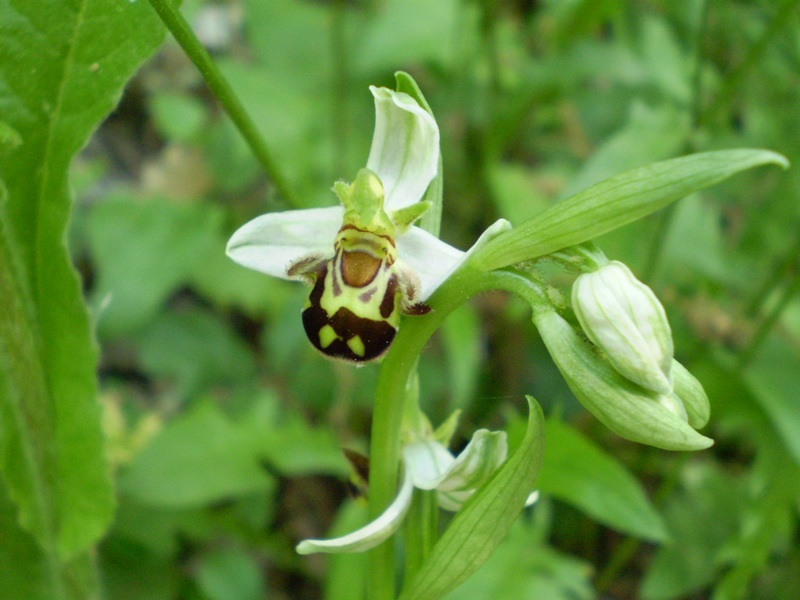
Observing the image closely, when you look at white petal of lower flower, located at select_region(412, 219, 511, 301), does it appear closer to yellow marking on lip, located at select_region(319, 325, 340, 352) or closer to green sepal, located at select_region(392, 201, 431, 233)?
green sepal, located at select_region(392, 201, 431, 233)

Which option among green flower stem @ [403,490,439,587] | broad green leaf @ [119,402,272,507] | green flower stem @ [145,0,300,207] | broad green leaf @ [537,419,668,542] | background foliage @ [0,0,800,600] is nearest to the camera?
green flower stem @ [145,0,300,207]

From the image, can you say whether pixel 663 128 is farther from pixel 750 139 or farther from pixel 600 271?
pixel 600 271

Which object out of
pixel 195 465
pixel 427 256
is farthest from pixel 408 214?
pixel 195 465

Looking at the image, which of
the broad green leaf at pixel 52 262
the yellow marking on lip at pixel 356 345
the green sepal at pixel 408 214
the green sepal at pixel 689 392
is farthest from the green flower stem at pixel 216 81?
the green sepal at pixel 689 392

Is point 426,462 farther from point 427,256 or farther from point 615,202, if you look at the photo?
point 615,202

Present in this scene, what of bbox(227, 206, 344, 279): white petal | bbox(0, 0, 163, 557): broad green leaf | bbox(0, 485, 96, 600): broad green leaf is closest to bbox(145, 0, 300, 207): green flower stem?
bbox(0, 0, 163, 557): broad green leaf

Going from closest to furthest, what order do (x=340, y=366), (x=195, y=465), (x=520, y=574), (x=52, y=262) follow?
(x=52, y=262), (x=520, y=574), (x=195, y=465), (x=340, y=366)
